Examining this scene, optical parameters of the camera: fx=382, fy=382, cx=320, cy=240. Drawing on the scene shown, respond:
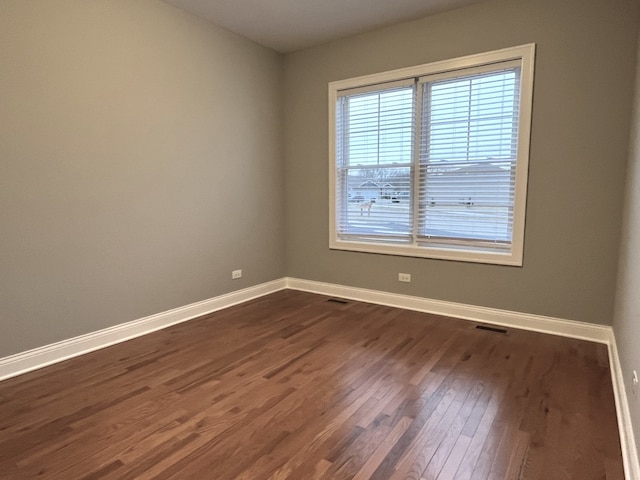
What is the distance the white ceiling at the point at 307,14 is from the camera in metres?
3.44

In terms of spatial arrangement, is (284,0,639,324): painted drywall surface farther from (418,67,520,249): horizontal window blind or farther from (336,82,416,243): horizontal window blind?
(336,82,416,243): horizontal window blind

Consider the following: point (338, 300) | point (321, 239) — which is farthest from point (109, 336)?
point (321, 239)

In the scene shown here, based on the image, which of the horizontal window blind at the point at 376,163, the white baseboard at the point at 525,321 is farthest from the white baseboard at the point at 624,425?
the horizontal window blind at the point at 376,163

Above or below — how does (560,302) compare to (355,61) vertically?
below

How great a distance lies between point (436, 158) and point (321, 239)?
5.46 feet

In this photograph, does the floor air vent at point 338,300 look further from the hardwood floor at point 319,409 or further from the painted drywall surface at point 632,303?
→ the painted drywall surface at point 632,303

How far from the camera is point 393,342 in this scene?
10.5ft

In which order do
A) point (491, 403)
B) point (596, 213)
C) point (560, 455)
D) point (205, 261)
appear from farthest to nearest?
point (205, 261) → point (596, 213) → point (491, 403) → point (560, 455)

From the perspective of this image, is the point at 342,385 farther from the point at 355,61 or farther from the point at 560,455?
the point at 355,61

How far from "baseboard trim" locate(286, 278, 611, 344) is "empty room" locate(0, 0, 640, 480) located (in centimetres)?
2

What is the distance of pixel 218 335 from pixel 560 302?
3012mm

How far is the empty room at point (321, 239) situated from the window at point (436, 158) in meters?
0.02

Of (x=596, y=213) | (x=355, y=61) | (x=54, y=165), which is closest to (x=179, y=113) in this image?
(x=54, y=165)

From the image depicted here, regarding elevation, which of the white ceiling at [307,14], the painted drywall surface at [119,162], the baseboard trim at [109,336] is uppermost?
the white ceiling at [307,14]
